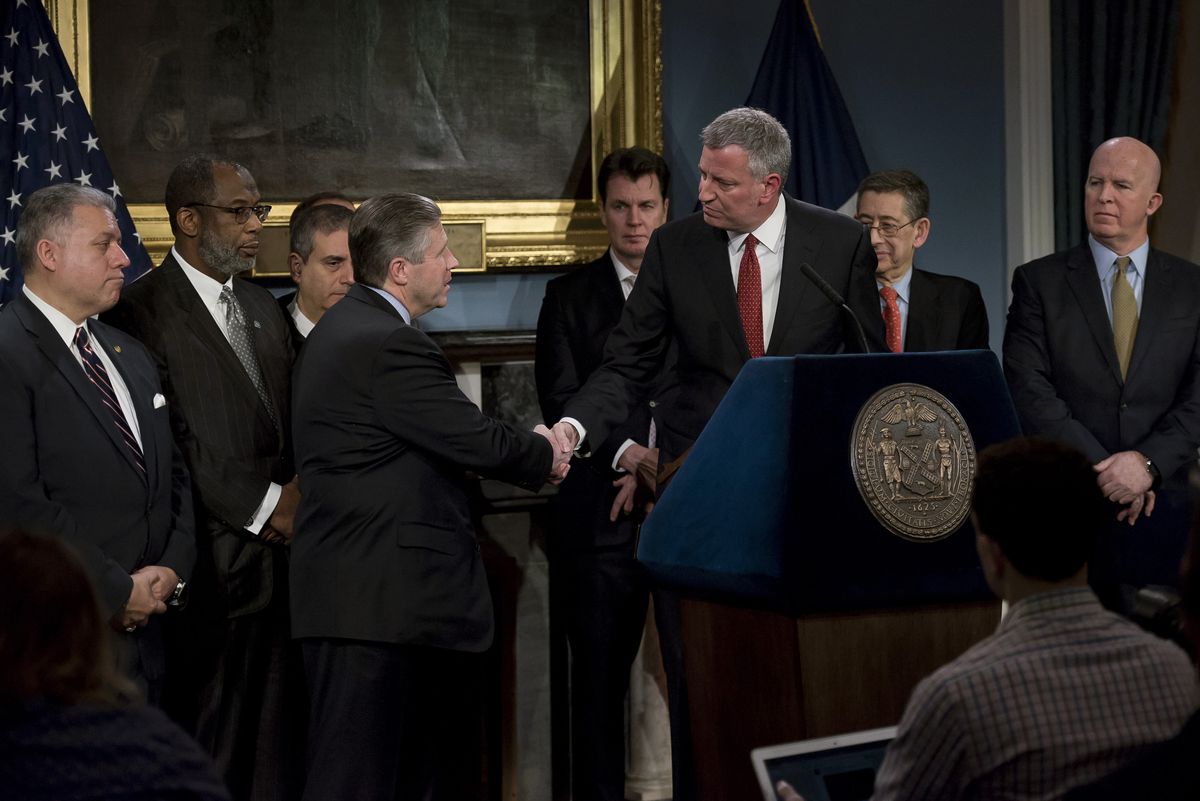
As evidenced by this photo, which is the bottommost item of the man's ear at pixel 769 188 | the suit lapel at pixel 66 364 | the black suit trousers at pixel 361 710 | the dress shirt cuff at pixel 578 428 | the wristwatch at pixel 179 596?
the black suit trousers at pixel 361 710

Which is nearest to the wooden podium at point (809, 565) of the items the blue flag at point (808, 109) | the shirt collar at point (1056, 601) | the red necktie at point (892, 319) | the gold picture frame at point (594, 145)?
the shirt collar at point (1056, 601)

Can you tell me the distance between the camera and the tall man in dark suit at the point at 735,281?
139 inches

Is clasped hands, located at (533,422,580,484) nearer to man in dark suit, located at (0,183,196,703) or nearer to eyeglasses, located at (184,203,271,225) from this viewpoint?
man in dark suit, located at (0,183,196,703)

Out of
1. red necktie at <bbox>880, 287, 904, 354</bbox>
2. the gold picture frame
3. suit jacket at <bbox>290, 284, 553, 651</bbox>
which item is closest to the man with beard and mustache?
suit jacket at <bbox>290, 284, 553, 651</bbox>

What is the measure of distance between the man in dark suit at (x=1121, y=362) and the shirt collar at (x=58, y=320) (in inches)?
105

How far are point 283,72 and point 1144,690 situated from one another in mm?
3651

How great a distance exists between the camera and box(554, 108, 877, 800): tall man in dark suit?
11.6 feet

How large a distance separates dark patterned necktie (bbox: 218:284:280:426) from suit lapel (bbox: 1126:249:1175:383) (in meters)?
2.53

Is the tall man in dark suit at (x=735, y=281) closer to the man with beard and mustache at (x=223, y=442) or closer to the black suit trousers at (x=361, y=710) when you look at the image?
the black suit trousers at (x=361, y=710)

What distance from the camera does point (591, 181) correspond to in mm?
5004

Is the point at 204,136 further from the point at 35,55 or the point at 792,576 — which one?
the point at 792,576

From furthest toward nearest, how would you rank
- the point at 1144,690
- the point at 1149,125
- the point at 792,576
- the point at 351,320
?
1. the point at 1149,125
2. the point at 351,320
3. the point at 792,576
4. the point at 1144,690

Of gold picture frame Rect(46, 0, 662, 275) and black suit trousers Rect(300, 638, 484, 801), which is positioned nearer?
black suit trousers Rect(300, 638, 484, 801)

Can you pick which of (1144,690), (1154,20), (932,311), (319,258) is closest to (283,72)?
(319,258)
